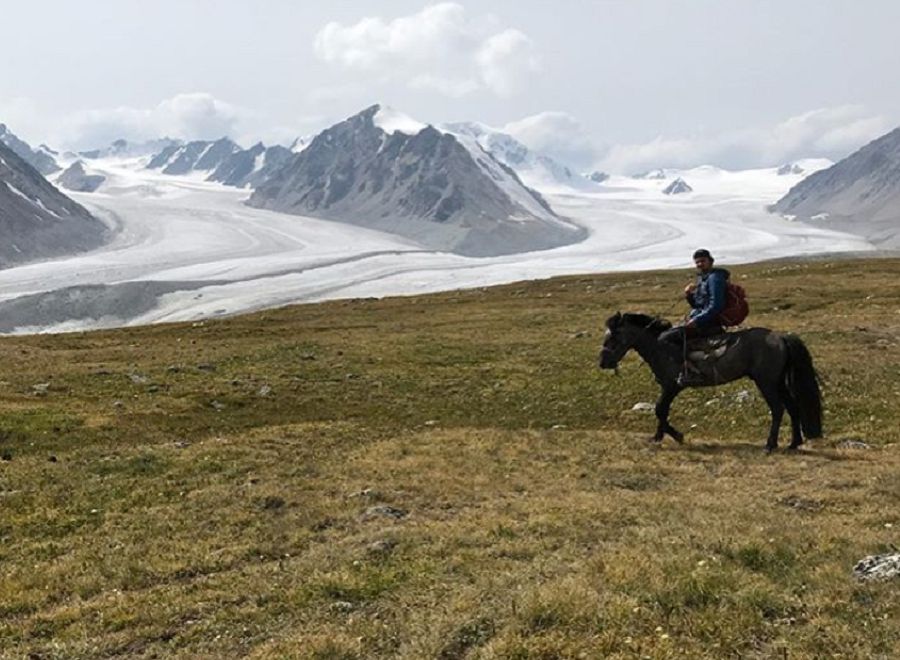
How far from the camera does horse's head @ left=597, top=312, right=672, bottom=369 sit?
22.4 metres

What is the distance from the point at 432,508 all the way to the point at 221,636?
22.0 feet

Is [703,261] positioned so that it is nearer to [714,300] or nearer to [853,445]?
[714,300]

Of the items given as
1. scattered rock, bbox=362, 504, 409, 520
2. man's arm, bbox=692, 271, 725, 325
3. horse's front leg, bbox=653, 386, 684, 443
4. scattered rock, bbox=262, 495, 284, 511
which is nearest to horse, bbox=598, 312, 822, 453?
horse's front leg, bbox=653, 386, 684, 443

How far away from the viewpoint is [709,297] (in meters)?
20.5

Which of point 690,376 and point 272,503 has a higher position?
point 690,376

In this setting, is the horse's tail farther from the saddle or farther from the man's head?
the man's head

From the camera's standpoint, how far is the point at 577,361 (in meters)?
36.3

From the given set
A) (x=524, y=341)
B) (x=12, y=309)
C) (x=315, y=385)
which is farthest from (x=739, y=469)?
(x=12, y=309)

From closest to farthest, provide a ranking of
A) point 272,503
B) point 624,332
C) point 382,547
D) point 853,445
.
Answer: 1. point 382,547
2. point 272,503
3. point 853,445
4. point 624,332

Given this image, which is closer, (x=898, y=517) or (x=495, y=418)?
(x=898, y=517)

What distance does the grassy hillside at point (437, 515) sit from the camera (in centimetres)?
980

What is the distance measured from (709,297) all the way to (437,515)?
9.57 m

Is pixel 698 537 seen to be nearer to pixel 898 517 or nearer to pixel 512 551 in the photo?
Result: pixel 512 551

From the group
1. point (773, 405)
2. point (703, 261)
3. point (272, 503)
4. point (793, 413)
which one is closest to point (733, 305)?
point (703, 261)
